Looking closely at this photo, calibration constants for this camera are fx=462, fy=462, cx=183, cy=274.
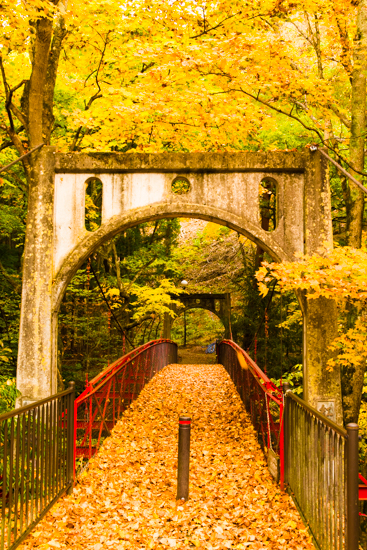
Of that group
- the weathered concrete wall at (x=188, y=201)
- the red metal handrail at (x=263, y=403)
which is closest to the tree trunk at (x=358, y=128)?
the weathered concrete wall at (x=188, y=201)

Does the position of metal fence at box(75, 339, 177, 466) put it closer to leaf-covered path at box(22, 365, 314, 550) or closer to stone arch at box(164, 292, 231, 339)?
leaf-covered path at box(22, 365, 314, 550)

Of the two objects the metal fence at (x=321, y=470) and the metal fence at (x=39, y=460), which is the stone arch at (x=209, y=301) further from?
the metal fence at (x=39, y=460)

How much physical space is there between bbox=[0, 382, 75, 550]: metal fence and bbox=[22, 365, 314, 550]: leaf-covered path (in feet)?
0.66

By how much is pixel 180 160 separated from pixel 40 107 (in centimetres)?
284

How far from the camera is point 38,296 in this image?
649cm

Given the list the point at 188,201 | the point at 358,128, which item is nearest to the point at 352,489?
the point at 188,201

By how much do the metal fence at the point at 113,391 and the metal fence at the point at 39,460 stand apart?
0.29 metres

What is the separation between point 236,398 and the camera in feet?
31.2

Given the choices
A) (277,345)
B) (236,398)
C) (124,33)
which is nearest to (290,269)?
(236,398)

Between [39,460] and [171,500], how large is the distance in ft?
5.17

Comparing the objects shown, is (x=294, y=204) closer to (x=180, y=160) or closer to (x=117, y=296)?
(x=180, y=160)

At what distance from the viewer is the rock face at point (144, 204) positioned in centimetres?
648

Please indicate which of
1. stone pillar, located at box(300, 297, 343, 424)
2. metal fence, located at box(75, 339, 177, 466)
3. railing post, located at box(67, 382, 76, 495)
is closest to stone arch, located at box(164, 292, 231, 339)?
metal fence, located at box(75, 339, 177, 466)

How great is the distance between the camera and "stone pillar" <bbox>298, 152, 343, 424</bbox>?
20.6 feet
